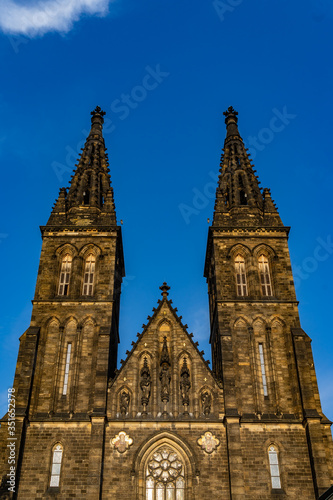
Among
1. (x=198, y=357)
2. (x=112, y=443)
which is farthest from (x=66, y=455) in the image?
(x=198, y=357)

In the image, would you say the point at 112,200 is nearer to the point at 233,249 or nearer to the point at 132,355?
the point at 233,249

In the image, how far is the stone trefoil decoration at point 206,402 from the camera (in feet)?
92.0

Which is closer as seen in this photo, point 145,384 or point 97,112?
point 145,384

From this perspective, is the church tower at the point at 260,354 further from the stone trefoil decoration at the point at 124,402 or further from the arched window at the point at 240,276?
the stone trefoil decoration at the point at 124,402

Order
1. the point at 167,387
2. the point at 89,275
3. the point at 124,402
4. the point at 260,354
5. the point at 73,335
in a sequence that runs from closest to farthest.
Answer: the point at 124,402
the point at 167,387
the point at 260,354
the point at 73,335
the point at 89,275

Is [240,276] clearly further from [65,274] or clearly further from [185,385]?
[65,274]

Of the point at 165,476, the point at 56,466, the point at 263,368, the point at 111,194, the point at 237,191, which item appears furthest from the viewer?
the point at 237,191

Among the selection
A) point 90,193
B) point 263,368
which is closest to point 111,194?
point 90,193

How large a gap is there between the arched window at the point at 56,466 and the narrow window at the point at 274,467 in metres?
9.20

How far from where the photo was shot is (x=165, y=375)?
2906 centimetres

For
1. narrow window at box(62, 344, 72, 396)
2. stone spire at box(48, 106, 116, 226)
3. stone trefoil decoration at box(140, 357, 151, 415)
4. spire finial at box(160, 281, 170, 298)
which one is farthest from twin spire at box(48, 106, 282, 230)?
stone trefoil decoration at box(140, 357, 151, 415)

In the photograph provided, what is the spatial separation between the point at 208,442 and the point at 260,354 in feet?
17.7

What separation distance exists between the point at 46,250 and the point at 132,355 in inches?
322

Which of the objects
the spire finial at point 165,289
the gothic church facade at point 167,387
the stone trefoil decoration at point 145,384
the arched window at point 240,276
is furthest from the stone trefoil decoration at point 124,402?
the arched window at point 240,276
